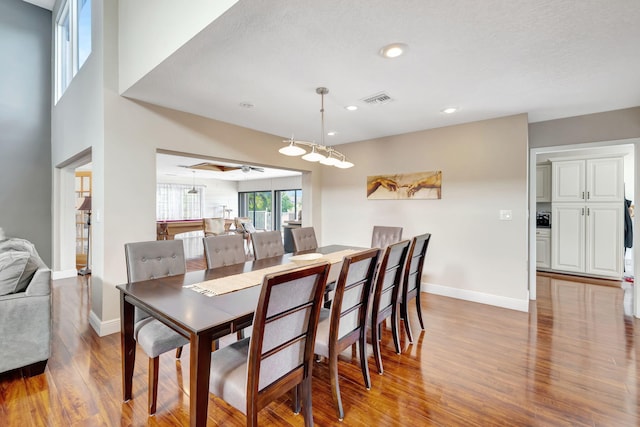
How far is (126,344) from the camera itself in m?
1.78

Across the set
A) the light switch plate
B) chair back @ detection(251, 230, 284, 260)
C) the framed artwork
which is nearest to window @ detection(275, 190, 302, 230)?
the framed artwork

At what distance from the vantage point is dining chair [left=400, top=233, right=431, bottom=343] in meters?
2.55

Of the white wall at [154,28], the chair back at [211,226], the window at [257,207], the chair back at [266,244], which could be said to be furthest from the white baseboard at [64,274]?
the window at [257,207]

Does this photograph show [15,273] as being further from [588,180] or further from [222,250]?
[588,180]

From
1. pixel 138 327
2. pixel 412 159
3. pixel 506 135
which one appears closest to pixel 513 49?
pixel 506 135

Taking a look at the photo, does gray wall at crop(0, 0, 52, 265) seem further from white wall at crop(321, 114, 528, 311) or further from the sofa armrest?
white wall at crop(321, 114, 528, 311)

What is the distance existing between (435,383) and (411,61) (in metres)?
2.40

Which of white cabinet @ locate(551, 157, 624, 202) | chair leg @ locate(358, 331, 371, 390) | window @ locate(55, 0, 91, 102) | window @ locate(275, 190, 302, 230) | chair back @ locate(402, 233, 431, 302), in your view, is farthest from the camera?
window @ locate(275, 190, 302, 230)

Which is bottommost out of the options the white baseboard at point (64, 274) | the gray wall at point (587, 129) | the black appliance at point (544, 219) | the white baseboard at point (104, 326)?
the white baseboard at point (104, 326)

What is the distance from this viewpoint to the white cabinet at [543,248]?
17.0 feet

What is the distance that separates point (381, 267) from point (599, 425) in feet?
4.89

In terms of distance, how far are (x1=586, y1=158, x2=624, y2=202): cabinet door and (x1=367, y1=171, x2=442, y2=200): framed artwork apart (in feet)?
9.56

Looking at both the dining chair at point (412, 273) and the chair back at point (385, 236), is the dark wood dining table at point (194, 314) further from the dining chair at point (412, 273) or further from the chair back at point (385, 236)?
the chair back at point (385, 236)

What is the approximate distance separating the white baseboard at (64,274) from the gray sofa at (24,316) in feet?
10.6
